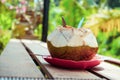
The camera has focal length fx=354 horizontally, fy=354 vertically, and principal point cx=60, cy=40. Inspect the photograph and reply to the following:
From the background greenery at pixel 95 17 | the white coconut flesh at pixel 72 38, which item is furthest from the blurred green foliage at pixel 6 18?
the white coconut flesh at pixel 72 38

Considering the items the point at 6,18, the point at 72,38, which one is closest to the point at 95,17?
the point at 6,18

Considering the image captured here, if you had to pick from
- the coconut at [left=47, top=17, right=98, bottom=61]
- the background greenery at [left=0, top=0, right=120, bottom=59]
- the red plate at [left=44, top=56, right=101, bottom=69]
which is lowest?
the background greenery at [left=0, top=0, right=120, bottom=59]

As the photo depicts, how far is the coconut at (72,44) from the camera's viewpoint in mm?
1193

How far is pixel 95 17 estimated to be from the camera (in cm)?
590

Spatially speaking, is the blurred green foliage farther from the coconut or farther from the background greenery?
the coconut

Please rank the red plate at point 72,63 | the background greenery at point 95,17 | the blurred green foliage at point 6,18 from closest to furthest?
the red plate at point 72,63 < the blurred green foliage at point 6,18 < the background greenery at point 95,17

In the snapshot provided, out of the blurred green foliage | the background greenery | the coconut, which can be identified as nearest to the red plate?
the coconut

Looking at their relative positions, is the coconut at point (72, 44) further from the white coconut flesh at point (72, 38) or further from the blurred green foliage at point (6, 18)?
the blurred green foliage at point (6, 18)

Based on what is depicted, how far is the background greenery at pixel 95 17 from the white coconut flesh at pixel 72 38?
4.30 metres

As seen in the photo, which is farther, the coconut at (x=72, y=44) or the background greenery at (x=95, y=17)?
the background greenery at (x=95, y=17)

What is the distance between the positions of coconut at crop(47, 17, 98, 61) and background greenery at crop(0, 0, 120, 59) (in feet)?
14.1

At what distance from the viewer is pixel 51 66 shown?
1.22m

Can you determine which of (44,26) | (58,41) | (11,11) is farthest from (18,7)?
(58,41)

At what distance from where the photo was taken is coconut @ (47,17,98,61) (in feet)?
3.92
